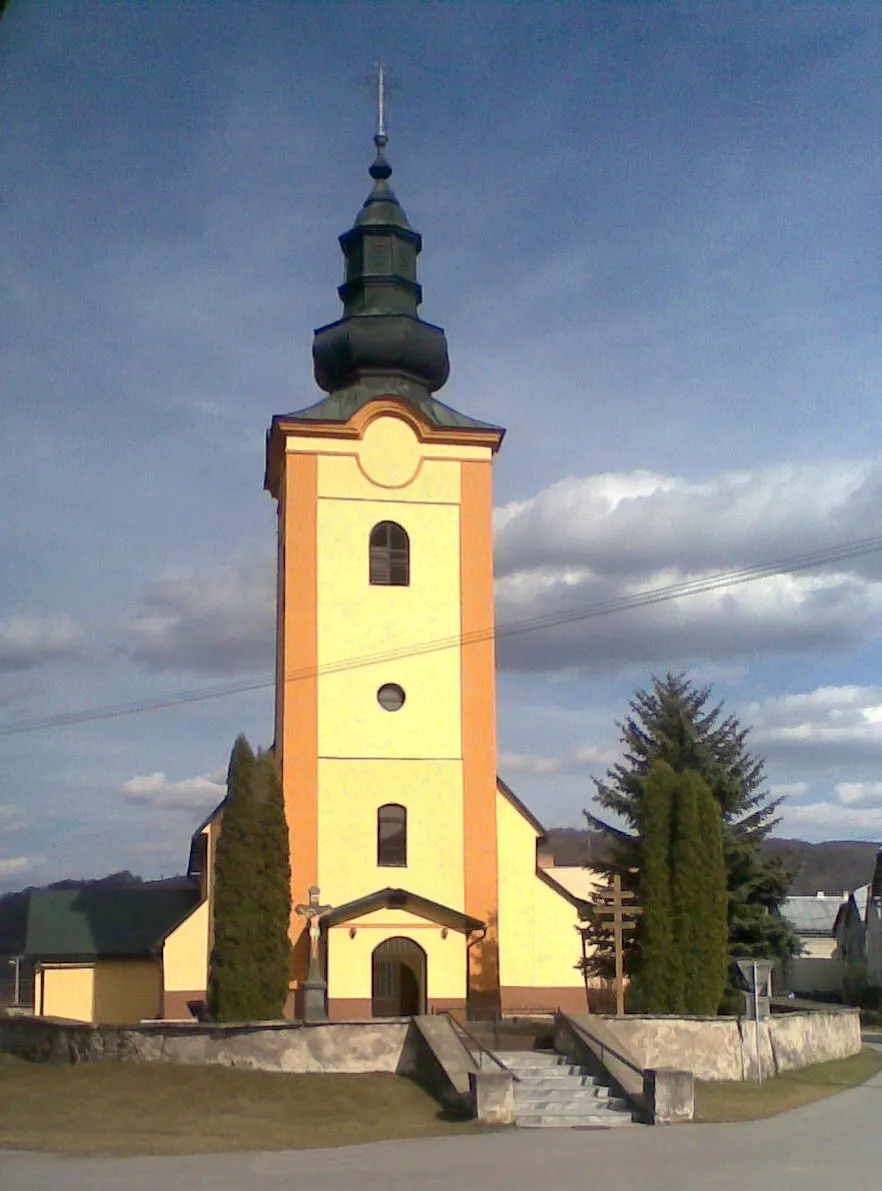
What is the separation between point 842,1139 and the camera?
1540 cm

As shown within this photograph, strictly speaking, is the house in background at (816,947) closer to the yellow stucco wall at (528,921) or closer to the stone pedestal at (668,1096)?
the yellow stucco wall at (528,921)

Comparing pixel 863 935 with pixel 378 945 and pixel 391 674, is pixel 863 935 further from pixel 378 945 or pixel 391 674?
pixel 378 945

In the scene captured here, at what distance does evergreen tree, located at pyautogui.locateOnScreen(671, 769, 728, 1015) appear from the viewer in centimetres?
2178

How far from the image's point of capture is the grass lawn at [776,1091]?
686 inches

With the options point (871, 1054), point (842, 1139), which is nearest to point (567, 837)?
point (871, 1054)

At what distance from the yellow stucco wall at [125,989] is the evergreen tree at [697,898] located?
12.7m

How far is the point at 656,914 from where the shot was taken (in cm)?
2189

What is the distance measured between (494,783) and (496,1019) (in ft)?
15.1

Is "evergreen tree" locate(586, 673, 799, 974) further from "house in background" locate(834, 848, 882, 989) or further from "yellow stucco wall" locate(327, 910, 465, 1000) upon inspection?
"house in background" locate(834, 848, 882, 989)

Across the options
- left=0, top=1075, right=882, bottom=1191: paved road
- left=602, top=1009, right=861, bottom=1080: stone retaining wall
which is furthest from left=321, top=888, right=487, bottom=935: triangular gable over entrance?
left=0, top=1075, right=882, bottom=1191: paved road

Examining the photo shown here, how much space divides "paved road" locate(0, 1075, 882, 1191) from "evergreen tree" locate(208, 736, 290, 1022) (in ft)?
21.4

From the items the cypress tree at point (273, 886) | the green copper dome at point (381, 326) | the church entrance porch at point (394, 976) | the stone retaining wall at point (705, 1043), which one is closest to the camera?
the stone retaining wall at point (705, 1043)

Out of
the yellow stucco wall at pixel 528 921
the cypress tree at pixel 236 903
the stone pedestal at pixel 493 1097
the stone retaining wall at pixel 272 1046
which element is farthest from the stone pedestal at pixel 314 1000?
the stone pedestal at pixel 493 1097

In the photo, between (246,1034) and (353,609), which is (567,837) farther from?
(246,1034)
